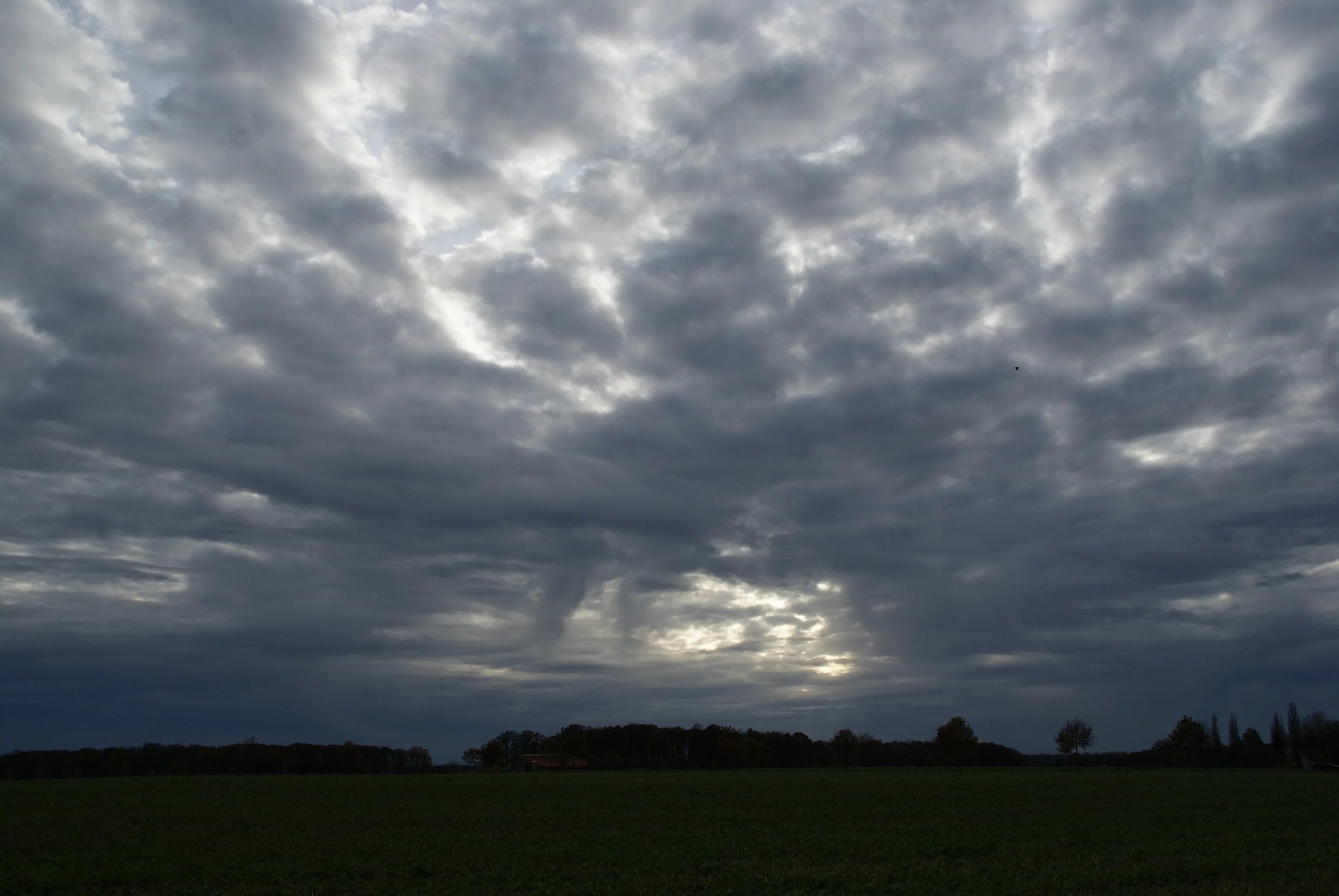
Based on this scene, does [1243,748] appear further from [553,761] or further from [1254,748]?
[553,761]

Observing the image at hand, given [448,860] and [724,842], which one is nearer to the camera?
[448,860]

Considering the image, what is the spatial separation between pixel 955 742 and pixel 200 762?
118658mm

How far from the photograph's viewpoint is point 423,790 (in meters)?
64.6

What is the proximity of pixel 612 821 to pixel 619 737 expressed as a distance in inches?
6693

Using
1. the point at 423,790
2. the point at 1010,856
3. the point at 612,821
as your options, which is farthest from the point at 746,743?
the point at 1010,856

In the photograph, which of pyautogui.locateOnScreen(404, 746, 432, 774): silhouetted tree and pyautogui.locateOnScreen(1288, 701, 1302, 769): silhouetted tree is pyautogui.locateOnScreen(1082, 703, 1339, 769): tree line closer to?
pyautogui.locateOnScreen(1288, 701, 1302, 769): silhouetted tree

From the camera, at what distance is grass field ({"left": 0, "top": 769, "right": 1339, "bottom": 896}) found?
21109 mm

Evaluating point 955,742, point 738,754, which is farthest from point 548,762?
point 955,742

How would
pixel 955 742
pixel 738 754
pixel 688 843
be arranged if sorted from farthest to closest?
1. pixel 738 754
2. pixel 955 742
3. pixel 688 843

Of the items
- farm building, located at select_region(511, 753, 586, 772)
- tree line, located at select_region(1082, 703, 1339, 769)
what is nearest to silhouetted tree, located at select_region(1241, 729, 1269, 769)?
tree line, located at select_region(1082, 703, 1339, 769)

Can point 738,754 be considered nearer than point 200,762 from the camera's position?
No

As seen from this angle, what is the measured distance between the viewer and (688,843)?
93.9 feet

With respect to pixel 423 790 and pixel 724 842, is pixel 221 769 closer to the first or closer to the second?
pixel 423 790

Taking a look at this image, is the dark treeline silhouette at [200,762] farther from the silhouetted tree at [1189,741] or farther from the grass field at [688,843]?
the silhouetted tree at [1189,741]
